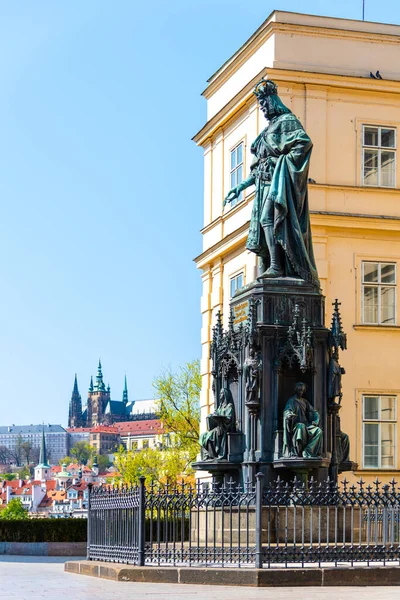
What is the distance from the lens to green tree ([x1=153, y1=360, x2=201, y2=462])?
172 ft

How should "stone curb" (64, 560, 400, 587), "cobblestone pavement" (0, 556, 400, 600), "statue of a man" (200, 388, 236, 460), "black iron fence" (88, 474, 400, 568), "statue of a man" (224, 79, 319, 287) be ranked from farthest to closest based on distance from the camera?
"statue of a man" (224, 79, 319, 287) → "statue of a man" (200, 388, 236, 460) → "black iron fence" (88, 474, 400, 568) → "stone curb" (64, 560, 400, 587) → "cobblestone pavement" (0, 556, 400, 600)

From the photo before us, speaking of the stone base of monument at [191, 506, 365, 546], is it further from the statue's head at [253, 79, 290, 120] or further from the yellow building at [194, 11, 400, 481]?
the yellow building at [194, 11, 400, 481]

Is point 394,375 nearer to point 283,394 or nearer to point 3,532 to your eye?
point 3,532

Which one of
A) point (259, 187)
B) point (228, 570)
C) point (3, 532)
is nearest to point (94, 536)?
point (228, 570)

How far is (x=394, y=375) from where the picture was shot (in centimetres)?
3400

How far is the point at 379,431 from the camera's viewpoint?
3359 centimetres

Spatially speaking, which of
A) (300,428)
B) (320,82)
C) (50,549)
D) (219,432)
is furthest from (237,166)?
(300,428)

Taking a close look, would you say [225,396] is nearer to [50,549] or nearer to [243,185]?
[243,185]

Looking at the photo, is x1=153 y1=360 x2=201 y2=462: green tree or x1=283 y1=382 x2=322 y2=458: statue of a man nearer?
x1=283 y1=382 x2=322 y2=458: statue of a man

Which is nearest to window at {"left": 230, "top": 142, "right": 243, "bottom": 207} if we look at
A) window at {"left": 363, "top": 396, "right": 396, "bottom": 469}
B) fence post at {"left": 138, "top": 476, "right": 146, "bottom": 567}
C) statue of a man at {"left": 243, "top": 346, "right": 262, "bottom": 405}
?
window at {"left": 363, "top": 396, "right": 396, "bottom": 469}

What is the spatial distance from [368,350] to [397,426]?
83.9 inches

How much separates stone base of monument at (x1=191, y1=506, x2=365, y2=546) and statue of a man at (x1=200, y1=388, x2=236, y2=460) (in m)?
1.29

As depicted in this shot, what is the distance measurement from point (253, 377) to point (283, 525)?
2.27 m

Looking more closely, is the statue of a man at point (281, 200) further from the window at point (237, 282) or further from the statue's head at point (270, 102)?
the window at point (237, 282)
